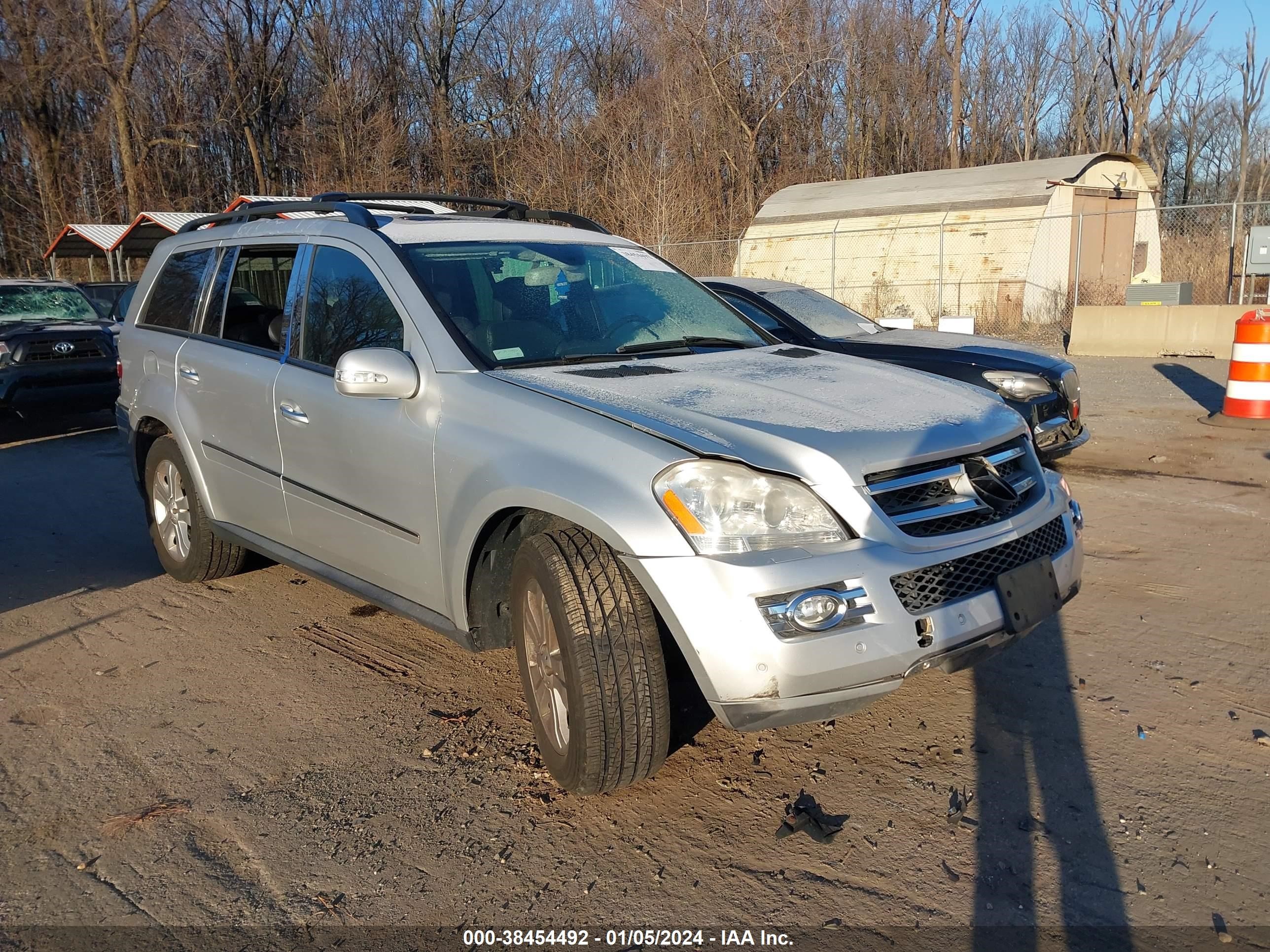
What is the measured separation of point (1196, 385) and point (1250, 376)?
334 cm

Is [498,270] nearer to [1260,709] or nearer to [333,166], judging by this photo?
[1260,709]

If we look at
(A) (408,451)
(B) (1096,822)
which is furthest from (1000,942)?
(A) (408,451)

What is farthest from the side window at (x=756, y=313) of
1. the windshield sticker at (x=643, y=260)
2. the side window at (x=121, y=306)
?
the side window at (x=121, y=306)

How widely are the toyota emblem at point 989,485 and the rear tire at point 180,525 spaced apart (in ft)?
12.1

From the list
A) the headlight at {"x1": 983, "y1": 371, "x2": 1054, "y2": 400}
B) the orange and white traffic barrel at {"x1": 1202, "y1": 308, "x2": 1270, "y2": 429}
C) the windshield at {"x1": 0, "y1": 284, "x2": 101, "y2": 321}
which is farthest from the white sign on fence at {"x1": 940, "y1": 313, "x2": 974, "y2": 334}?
the windshield at {"x1": 0, "y1": 284, "x2": 101, "y2": 321}

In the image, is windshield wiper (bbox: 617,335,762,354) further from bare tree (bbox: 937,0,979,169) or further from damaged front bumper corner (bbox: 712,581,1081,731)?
bare tree (bbox: 937,0,979,169)

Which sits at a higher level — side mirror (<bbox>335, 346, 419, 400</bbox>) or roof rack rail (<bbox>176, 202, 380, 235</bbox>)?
roof rack rail (<bbox>176, 202, 380, 235</bbox>)

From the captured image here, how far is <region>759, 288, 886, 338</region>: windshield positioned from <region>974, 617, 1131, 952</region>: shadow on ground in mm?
4441

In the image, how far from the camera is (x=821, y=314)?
8594mm

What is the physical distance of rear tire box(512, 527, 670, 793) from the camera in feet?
9.85

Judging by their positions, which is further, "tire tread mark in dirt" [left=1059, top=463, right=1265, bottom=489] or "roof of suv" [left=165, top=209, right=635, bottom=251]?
"tire tread mark in dirt" [left=1059, top=463, right=1265, bottom=489]

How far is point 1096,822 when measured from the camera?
3039mm

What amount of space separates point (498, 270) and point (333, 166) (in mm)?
39156

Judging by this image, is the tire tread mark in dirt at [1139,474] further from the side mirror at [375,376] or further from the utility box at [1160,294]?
the utility box at [1160,294]
